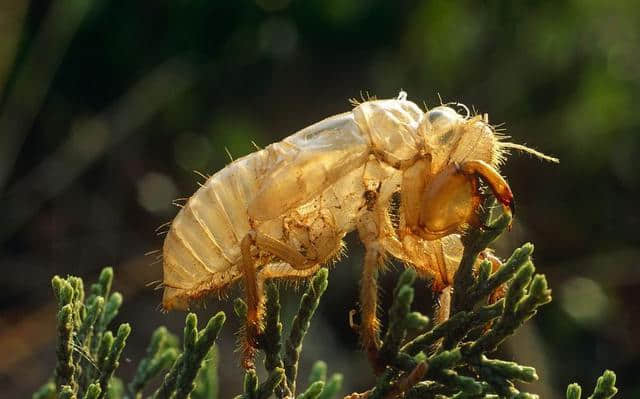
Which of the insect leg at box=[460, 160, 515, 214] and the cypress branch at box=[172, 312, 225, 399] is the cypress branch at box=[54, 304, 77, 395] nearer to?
the cypress branch at box=[172, 312, 225, 399]

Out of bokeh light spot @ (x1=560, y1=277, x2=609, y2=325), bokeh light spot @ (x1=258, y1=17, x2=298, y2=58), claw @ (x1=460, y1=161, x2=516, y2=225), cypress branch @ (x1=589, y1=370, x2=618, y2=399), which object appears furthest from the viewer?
bokeh light spot @ (x1=258, y1=17, x2=298, y2=58)

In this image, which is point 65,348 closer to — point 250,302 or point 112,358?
point 112,358

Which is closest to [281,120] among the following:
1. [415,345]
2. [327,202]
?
[327,202]

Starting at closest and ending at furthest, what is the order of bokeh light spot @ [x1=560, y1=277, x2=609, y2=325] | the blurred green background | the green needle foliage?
the green needle foliage → bokeh light spot @ [x1=560, y1=277, x2=609, y2=325] → the blurred green background

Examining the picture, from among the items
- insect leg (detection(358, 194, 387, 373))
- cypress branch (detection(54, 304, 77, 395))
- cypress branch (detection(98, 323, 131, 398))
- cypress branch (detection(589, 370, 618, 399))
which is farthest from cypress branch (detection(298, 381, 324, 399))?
cypress branch (detection(589, 370, 618, 399))

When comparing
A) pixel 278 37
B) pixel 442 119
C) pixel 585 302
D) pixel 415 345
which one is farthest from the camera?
pixel 278 37

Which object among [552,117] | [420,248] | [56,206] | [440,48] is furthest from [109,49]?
[420,248]

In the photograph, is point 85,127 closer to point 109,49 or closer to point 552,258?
point 109,49

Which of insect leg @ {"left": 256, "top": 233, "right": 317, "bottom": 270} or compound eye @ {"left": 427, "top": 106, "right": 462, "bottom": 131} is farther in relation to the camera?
compound eye @ {"left": 427, "top": 106, "right": 462, "bottom": 131}
